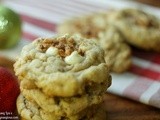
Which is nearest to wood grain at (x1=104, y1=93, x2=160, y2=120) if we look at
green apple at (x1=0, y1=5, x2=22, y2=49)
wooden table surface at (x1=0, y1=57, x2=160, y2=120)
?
wooden table surface at (x1=0, y1=57, x2=160, y2=120)

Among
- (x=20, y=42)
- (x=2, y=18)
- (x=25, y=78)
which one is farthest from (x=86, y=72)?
(x=20, y=42)

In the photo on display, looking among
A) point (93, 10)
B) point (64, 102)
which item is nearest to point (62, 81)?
point (64, 102)

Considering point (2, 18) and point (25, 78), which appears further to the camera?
point (2, 18)

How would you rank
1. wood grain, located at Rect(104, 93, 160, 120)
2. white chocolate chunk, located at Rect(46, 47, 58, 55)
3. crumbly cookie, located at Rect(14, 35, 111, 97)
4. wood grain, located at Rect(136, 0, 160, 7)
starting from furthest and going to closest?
wood grain, located at Rect(136, 0, 160, 7) → wood grain, located at Rect(104, 93, 160, 120) → white chocolate chunk, located at Rect(46, 47, 58, 55) → crumbly cookie, located at Rect(14, 35, 111, 97)

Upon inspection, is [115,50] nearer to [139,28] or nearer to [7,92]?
[139,28]

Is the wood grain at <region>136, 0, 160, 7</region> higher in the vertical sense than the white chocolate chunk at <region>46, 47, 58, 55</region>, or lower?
lower

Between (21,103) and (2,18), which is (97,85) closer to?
(21,103)

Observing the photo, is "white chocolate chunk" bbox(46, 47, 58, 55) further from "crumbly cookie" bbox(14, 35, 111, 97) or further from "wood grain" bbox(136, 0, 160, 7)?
"wood grain" bbox(136, 0, 160, 7)

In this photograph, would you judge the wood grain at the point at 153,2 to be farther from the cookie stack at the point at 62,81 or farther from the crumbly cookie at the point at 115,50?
the cookie stack at the point at 62,81
